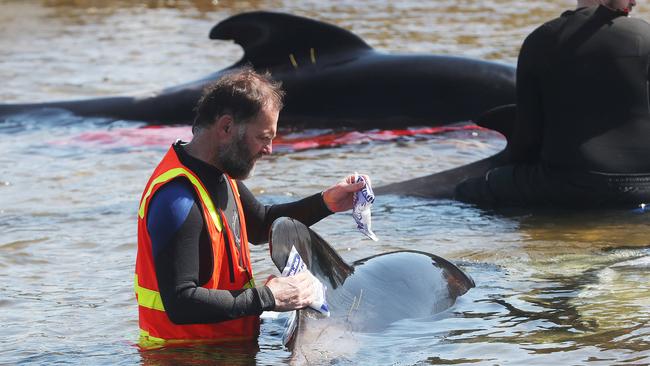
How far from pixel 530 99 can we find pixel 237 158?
3484mm

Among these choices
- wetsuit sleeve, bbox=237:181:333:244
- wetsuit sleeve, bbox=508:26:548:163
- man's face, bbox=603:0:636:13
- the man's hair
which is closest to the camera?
the man's hair

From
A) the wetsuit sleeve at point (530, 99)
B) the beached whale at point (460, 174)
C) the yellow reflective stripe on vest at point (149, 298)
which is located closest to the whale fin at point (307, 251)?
the yellow reflective stripe on vest at point (149, 298)

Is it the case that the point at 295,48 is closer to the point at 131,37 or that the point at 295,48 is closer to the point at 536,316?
the point at 536,316

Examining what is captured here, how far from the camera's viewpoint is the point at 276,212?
5.87 metres

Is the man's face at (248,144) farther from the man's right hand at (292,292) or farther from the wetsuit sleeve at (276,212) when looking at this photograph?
the wetsuit sleeve at (276,212)

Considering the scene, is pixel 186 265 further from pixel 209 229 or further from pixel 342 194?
pixel 342 194

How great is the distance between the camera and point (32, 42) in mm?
19781

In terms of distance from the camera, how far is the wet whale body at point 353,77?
11.8m

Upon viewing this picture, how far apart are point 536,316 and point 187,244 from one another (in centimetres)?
195

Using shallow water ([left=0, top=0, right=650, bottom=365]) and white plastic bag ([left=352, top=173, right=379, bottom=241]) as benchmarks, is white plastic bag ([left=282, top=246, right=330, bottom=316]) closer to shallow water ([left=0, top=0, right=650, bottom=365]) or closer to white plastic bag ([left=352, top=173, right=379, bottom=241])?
shallow water ([left=0, top=0, right=650, bottom=365])

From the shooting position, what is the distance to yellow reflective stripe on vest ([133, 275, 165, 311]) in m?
5.22

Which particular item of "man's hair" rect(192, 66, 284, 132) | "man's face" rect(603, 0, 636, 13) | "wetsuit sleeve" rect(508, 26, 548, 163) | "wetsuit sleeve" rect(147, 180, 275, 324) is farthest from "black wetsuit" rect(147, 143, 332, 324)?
"man's face" rect(603, 0, 636, 13)

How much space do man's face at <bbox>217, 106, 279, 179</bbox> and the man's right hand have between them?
462mm

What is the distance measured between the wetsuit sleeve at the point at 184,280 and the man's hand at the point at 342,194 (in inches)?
34.8
